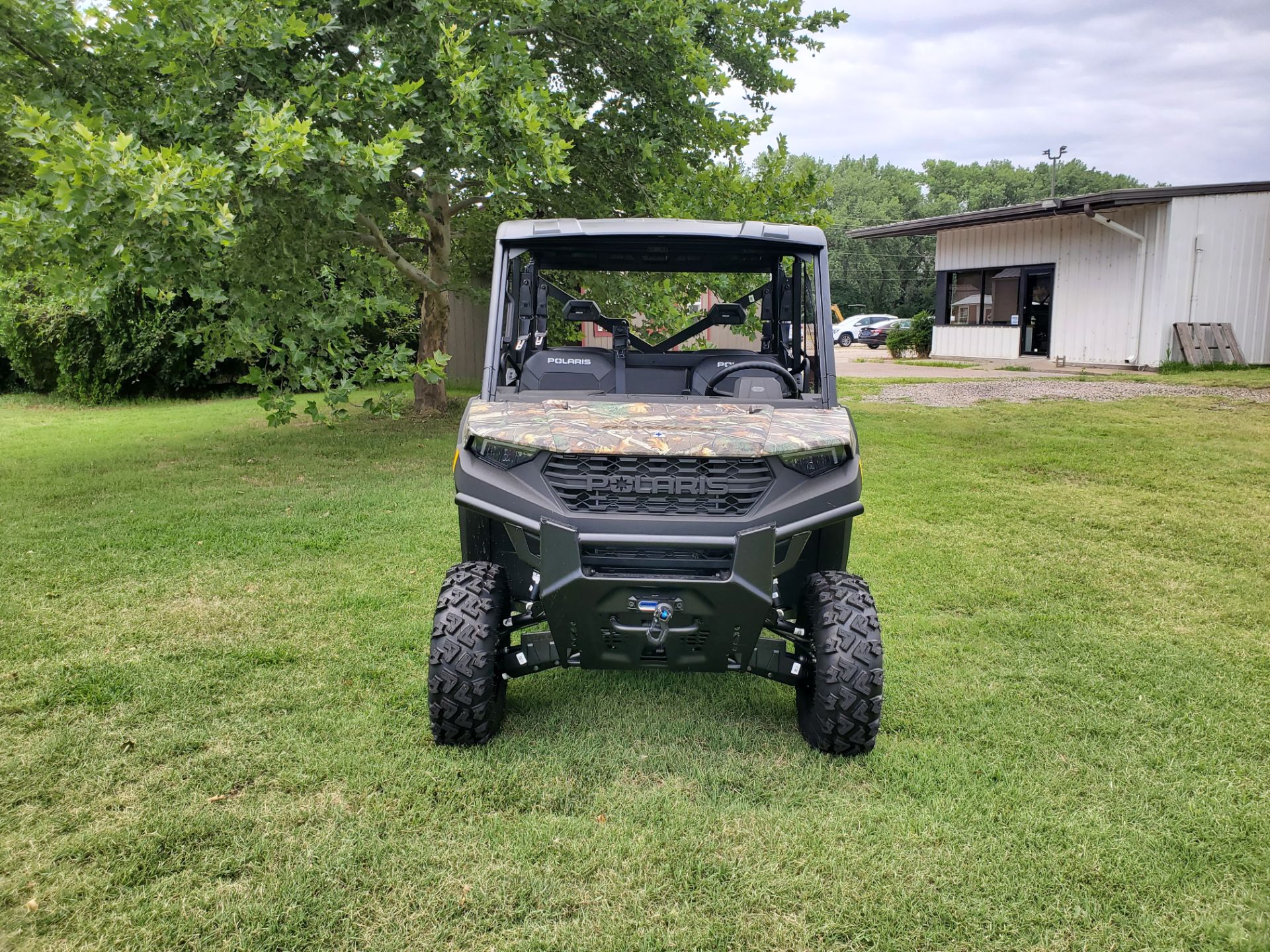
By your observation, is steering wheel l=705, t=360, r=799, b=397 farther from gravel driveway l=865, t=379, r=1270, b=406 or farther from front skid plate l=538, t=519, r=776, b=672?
gravel driveway l=865, t=379, r=1270, b=406

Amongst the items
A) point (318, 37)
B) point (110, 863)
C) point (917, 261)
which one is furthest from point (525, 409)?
point (917, 261)

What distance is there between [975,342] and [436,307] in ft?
49.6

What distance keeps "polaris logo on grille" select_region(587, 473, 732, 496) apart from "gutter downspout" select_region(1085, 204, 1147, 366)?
17461 mm

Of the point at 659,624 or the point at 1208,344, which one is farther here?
the point at 1208,344

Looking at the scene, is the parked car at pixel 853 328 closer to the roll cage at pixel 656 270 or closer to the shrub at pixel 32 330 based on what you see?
the shrub at pixel 32 330

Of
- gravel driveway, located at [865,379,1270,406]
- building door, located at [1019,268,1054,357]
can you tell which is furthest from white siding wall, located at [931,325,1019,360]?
gravel driveway, located at [865,379,1270,406]

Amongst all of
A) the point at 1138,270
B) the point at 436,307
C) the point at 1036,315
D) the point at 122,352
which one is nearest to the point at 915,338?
the point at 1036,315

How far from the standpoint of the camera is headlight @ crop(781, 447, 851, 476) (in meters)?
3.16

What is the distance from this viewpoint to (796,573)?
381 cm

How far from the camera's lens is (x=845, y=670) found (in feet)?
10.5

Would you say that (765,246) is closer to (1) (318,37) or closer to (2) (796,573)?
(2) (796,573)

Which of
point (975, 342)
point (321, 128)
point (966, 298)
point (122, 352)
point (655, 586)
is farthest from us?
point (966, 298)

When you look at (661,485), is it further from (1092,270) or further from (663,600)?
(1092,270)

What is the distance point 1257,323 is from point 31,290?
22.0m
